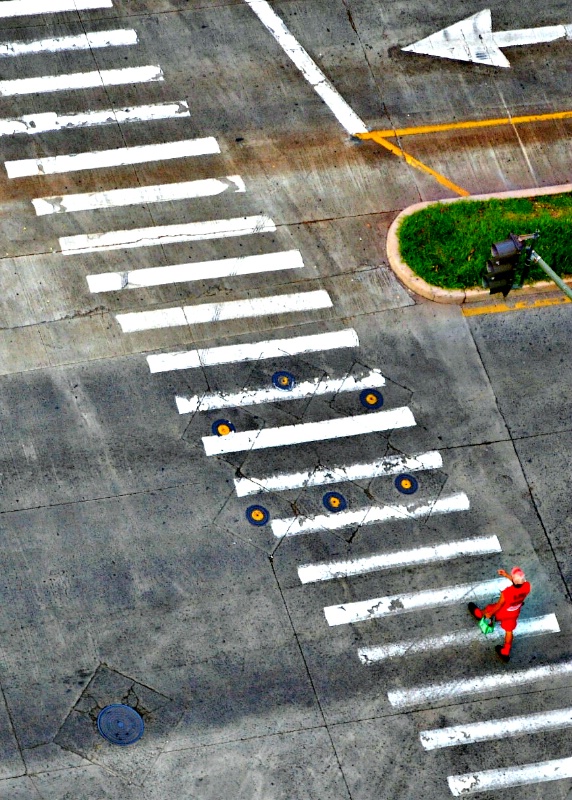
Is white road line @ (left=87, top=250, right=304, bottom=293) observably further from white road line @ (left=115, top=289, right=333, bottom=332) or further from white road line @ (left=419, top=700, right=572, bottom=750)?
white road line @ (left=419, top=700, right=572, bottom=750)

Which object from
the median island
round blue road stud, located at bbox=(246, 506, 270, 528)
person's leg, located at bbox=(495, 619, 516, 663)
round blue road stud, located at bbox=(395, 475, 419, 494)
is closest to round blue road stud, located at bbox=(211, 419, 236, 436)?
round blue road stud, located at bbox=(246, 506, 270, 528)

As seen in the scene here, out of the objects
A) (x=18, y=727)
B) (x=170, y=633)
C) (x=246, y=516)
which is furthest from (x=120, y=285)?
(x=18, y=727)

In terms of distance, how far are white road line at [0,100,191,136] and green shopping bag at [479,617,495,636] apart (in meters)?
9.72

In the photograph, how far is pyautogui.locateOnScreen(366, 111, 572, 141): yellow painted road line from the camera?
21.8m

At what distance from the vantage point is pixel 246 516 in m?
17.7

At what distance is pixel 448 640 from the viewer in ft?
55.8

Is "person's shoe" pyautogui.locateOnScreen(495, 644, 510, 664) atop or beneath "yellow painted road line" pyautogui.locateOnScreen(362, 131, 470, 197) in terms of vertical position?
beneath

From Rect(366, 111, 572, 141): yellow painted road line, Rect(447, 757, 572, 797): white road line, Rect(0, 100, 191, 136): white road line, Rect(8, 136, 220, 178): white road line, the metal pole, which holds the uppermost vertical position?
the metal pole

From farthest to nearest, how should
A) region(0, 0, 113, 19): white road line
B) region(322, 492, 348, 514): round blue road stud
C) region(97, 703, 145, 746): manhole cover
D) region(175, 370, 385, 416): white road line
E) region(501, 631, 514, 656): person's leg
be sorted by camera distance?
region(0, 0, 113, 19): white road line < region(175, 370, 385, 416): white road line < region(322, 492, 348, 514): round blue road stud < region(501, 631, 514, 656): person's leg < region(97, 703, 145, 746): manhole cover

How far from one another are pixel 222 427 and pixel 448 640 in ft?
13.9

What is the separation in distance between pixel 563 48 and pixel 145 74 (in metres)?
7.42

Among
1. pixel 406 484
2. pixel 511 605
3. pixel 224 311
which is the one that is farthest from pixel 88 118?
pixel 511 605

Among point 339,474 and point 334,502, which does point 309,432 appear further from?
point 334,502

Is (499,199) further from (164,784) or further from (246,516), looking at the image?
(164,784)
